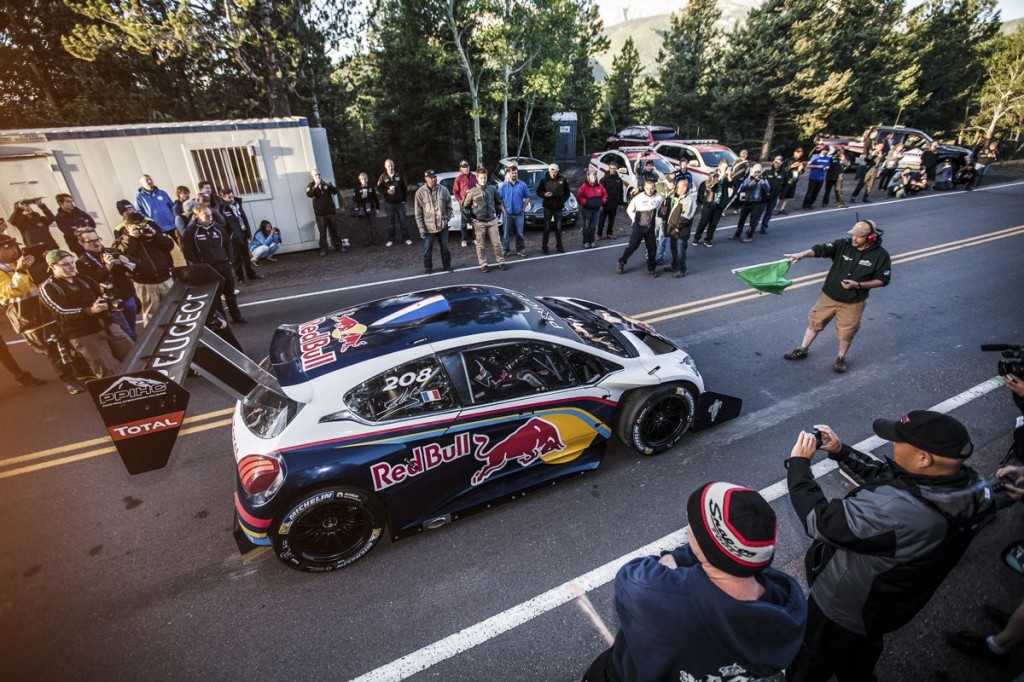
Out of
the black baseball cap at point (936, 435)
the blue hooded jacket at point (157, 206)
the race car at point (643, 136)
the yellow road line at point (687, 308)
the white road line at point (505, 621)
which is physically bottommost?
the white road line at point (505, 621)

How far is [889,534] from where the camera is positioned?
6.33 ft

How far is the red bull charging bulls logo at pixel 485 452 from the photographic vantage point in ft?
10.7

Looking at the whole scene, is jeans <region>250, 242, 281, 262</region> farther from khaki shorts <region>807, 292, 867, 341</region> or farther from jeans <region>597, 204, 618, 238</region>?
khaki shorts <region>807, 292, 867, 341</region>

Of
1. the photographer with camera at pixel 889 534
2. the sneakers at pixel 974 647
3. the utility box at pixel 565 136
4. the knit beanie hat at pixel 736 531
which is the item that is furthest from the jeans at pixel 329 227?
the utility box at pixel 565 136

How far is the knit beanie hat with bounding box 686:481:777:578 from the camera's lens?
144 cm

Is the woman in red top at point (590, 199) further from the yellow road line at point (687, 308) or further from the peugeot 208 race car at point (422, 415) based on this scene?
the peugeot 208 race car at point (422, 415)

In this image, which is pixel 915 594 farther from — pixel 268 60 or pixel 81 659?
pixel 268 60

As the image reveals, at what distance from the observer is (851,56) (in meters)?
27.6

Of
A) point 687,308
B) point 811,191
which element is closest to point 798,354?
point 687,308

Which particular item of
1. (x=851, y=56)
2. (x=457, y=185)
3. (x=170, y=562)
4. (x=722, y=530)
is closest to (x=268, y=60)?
(x=457, y=185)

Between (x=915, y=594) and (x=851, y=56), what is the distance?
1441 inches

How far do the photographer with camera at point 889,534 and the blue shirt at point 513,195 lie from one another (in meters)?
8.80

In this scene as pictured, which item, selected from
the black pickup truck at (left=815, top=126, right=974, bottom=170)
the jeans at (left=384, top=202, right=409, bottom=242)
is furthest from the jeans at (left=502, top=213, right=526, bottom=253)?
the black pickup truck at (left=815, top=126, right=974, bottom=170)

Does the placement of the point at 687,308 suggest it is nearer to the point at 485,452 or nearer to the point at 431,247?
the point at 431,247
